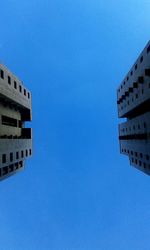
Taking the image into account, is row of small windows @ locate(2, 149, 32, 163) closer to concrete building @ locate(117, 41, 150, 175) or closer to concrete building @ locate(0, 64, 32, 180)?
concrete building @ locate(0, 64, 32, 180)

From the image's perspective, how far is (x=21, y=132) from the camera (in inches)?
2916

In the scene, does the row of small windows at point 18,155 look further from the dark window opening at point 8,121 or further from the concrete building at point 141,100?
the concrete building at point 141,100

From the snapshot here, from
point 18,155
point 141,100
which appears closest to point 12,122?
point 18,155

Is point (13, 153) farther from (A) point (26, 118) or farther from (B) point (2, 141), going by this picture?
(A) point (26, 118)

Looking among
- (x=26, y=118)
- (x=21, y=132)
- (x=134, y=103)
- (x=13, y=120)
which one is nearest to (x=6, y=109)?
(x=13, y=120)

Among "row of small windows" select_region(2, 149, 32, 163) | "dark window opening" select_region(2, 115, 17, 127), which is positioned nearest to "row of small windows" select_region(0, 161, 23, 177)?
"row of small windows" select_region(2, 149, 32, 163)

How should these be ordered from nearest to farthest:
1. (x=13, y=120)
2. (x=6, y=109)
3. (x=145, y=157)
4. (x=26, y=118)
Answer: (x=145, y=157) → (x=6, y=109) → (x=13, y=120) → (x=26, y=118)

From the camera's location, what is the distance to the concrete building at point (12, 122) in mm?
50981

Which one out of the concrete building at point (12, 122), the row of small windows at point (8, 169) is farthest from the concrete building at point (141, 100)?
the row of small windows at point (8, 169)

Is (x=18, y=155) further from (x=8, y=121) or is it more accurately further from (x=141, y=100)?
(x=141, y=100)

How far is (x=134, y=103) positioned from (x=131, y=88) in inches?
134

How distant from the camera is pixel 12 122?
226 feet

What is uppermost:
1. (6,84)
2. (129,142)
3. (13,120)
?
(6,84)

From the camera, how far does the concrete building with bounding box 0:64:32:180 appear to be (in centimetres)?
5098
